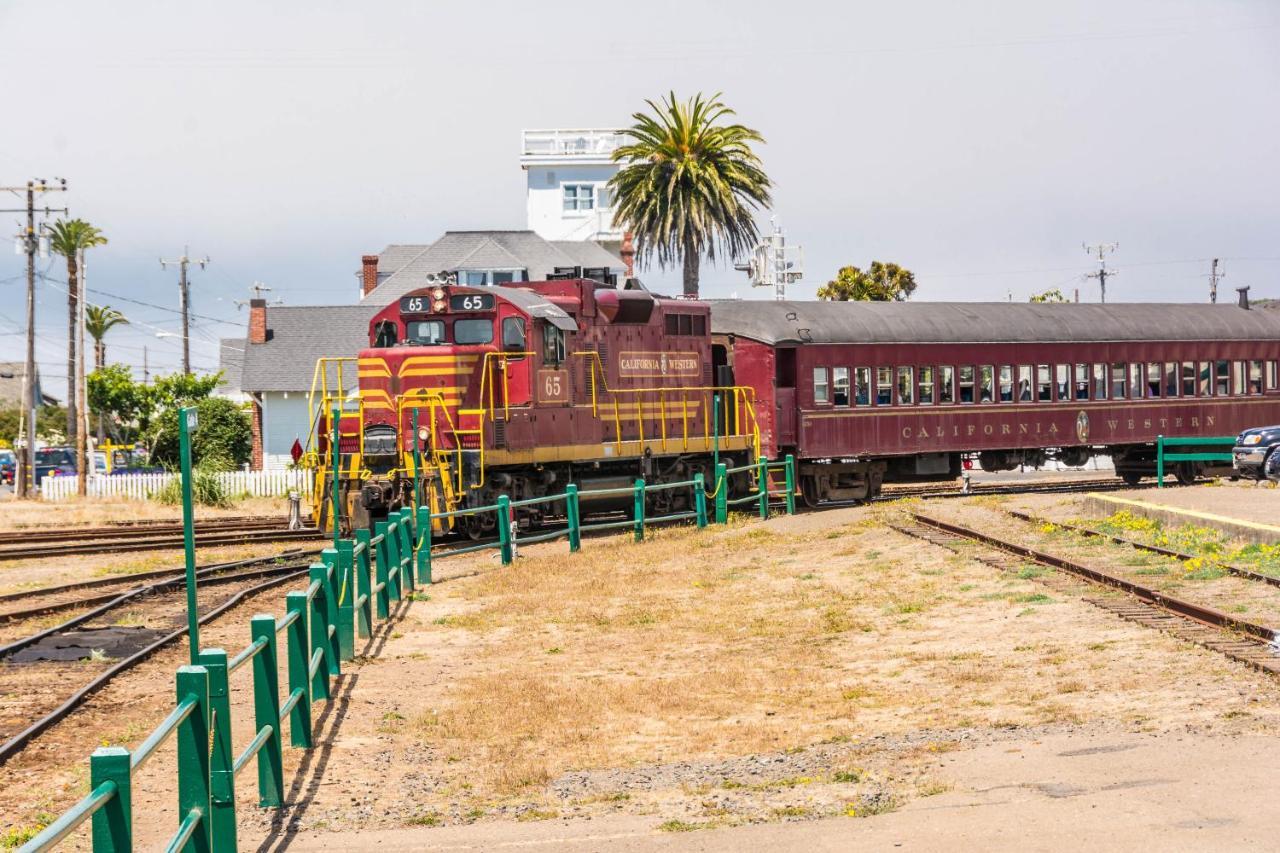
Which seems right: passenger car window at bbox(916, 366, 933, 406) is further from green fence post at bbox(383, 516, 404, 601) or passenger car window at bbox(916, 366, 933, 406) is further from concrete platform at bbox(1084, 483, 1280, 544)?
green fence post at bbox(383, 516, 404, 601)

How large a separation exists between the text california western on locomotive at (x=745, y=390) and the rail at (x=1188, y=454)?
0.49 metres

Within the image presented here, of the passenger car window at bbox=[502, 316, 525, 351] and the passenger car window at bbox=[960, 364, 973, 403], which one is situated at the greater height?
the passenger car window at bbox=[502, 316, 525, 351]

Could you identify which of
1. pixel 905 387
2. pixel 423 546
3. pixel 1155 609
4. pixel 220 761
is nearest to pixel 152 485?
pixel 905 387

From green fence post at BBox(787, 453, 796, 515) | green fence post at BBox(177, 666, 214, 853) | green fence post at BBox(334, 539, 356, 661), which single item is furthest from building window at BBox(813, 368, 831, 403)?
green fence post at BBox(177, 666, 214, 853)

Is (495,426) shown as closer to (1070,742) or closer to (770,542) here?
(770,542)

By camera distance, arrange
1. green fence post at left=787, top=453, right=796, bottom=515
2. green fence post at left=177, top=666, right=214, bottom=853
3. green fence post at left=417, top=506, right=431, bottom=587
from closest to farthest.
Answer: green fence post at left=177, top=666, right=214, bottom=853, green fence post at left=417, top=506, right=431, bottom=587, green fence post at left=787, top=453, right=796, bottom=515

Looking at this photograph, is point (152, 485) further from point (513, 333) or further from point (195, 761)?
point (195, 761)

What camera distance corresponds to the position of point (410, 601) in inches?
719

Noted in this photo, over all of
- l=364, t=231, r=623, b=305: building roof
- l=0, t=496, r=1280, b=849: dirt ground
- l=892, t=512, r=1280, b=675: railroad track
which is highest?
l=364, t=231, r=623, b=305: building roof

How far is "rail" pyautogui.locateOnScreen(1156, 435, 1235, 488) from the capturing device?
3152cm

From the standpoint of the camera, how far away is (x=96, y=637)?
15875 mm

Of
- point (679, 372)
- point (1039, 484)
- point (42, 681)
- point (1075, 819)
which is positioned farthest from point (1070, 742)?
point (1039, 484)

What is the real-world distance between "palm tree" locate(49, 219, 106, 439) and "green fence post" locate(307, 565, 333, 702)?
38.9 metres

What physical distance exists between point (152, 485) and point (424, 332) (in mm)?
20652
